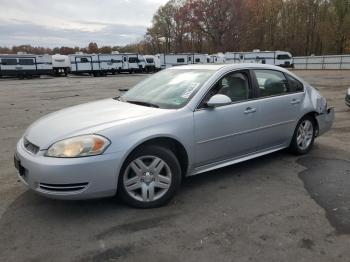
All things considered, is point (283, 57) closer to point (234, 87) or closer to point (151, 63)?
point (151, 63)

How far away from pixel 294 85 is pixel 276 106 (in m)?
0.70

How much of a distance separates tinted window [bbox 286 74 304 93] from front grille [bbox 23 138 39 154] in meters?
3.67

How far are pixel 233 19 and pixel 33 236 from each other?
223 feet

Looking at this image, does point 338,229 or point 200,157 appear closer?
point 338,229

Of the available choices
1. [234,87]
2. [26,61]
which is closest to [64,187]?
[234,87]

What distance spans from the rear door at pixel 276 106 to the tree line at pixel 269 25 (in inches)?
2364

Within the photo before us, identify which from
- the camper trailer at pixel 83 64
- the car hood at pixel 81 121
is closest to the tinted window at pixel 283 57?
the camper trailer at pixel 83 64

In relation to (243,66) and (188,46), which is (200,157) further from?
(188,46)

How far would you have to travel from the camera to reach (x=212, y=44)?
70.5m

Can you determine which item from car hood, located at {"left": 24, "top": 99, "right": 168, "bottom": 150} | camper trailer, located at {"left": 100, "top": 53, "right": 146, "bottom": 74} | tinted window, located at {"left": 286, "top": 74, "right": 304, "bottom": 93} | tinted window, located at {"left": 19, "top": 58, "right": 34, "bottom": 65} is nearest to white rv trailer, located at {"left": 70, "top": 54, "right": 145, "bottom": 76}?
camper trailer, located at {"left": 100, "top": 53, "right": 146, "bottom": 74}

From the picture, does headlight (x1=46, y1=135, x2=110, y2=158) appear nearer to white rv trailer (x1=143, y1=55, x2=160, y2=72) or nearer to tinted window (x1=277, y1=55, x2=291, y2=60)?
white rv trailer (x1=143, y1=55, x2=160, y2=72)

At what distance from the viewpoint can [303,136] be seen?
5.71m

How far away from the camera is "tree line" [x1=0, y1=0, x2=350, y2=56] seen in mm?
61594

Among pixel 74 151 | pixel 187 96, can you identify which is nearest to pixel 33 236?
pixel 74 151
